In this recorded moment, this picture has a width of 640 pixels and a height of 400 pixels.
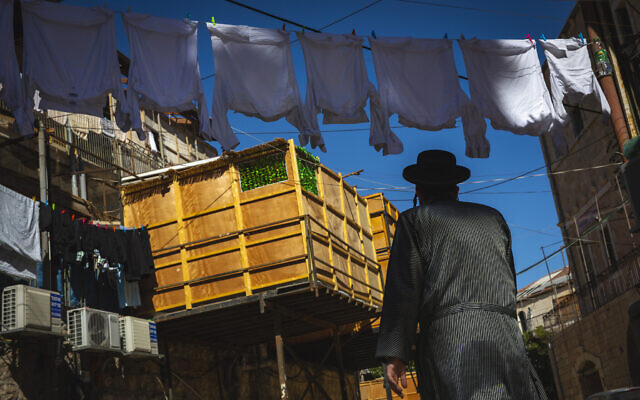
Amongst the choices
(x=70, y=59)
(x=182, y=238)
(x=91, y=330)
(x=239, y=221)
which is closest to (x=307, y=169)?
(x=239, y=221)

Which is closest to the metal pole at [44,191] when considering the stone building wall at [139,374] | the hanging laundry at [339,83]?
the stone building wall at [139,374]

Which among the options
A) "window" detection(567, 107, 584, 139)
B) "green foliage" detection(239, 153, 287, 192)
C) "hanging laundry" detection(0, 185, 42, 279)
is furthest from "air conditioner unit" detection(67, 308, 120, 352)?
"window" detection(567, 107, 584, 139)

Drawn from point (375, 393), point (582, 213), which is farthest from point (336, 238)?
point (375, 393)

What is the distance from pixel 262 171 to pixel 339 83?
4482mm

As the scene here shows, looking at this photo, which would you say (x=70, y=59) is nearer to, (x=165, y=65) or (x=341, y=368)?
(x=165, y=65)

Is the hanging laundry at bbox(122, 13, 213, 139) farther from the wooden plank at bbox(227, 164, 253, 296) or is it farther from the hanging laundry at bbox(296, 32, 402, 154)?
the wooden plank at bbox(227, 164, 253, 296)

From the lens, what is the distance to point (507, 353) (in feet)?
10.4

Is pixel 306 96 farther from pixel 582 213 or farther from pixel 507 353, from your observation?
pixel 582 213

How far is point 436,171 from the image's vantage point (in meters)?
3.67

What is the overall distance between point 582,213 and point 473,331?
2241 centimetres

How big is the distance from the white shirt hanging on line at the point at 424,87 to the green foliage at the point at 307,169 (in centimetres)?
429

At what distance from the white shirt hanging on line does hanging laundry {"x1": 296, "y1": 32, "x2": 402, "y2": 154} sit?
22cm

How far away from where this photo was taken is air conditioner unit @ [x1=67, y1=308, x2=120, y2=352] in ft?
39.7

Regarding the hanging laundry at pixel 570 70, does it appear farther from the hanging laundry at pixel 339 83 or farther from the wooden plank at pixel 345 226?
the wooden plank at pixel 345 226
